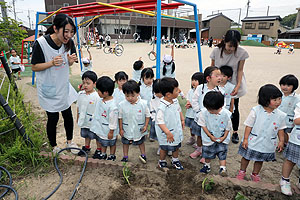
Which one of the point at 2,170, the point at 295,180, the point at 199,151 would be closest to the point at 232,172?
the point at 199,151

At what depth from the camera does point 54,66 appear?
251 centimetres

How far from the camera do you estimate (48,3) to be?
33.0m

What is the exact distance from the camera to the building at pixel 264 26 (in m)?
40.1

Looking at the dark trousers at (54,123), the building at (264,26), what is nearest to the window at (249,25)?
the building at (264,26)

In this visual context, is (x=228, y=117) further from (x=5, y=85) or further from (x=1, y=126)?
(x=5, y=85)

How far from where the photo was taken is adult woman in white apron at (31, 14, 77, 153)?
236 cm

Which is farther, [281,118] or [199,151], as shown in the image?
[199,151]

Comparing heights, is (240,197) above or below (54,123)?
below

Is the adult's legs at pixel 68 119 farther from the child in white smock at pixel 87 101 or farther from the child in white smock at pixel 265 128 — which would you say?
the child in white smock at pixel 265 128

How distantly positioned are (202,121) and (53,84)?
6.41ft

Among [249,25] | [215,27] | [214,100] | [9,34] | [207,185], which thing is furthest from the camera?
[249,25]

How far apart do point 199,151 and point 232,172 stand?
55cm

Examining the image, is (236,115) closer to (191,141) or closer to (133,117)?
(191,141)

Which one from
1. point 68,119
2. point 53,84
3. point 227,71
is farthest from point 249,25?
point 53,84
